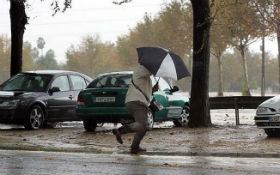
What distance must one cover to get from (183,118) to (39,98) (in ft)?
13.3

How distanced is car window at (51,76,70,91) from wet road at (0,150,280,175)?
23.9 ft

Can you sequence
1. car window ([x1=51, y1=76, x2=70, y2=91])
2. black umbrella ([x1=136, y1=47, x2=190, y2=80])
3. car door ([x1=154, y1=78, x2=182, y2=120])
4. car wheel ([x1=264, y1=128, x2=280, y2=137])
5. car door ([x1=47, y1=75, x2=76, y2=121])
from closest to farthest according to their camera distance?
black umbrella ([x1=136, y1=47, x2=190, y2=80]) < car wheel ([x1=264, y1=128, x2=280, y2=137]) < car door ([x1=154, y1=78, x2=182, y2=120]) < car door ([x1=47, y1=75, x2=76, y2=121]) < car window ([x1=51, y1=76, x2=70, y2=91])

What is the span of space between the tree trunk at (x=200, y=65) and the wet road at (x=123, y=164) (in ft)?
22.3

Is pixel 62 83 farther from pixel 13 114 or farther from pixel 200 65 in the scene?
pixel 200 65

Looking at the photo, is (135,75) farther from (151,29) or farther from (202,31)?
(151,29)

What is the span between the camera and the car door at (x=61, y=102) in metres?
19.2

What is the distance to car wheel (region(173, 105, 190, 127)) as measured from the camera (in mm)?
19625

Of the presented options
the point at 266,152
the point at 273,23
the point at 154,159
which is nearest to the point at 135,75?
the point at 154,159

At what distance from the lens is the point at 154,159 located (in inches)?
452

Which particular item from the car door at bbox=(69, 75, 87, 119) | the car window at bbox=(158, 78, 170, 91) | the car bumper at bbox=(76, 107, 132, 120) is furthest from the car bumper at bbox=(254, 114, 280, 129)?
the car door at bbox=(69, 75, 87, 119)

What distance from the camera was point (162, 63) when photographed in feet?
39.5

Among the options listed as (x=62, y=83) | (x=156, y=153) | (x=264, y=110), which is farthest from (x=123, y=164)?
(x=62, y=83)

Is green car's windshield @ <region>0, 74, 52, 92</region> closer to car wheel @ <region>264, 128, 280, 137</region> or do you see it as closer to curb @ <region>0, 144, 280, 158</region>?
curb @ <region>0, 144, 280, 158</region>

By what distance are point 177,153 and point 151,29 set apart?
71.2 m
